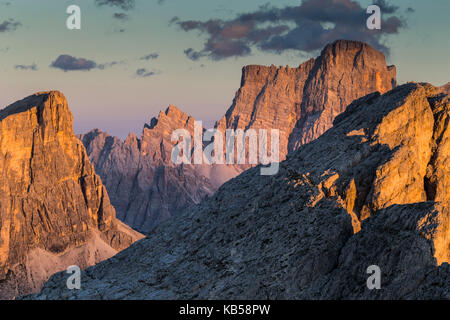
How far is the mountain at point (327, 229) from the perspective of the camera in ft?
128

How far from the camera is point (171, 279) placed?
46.4 m

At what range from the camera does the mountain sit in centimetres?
3888

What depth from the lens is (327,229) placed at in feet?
137

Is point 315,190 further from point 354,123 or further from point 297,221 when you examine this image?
point 354,123

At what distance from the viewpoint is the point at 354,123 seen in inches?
2392

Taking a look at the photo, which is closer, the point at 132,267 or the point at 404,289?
the point at 404,289

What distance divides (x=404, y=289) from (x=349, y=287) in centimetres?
374

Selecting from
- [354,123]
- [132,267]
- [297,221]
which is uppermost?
[354,123]

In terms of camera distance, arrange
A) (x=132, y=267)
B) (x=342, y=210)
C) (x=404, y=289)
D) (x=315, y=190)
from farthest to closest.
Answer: (x=132, y=267) → (x=315, y=190) → (x=342, y=210) → (x=404, y=289)
